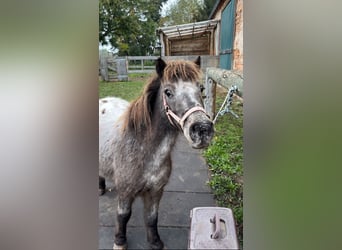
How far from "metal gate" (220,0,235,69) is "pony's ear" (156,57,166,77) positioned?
18 cm

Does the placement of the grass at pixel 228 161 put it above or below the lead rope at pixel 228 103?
below

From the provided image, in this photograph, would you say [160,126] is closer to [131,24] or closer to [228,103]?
Answer: [228,103]

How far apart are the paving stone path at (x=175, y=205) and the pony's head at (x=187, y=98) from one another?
56 mm

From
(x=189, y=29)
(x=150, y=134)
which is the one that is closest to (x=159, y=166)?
(x=150, y=134)

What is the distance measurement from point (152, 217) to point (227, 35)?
24.6 inches

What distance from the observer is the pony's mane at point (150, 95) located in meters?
0.90

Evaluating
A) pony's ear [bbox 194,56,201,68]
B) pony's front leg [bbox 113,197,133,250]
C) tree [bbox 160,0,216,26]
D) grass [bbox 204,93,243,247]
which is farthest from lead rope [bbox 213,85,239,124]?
pony's front leg [bbox 113,197,133,250]

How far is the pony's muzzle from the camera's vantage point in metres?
0.89


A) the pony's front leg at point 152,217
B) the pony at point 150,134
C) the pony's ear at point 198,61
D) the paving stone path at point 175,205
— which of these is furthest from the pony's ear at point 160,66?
the pony's front leg at point 152,217

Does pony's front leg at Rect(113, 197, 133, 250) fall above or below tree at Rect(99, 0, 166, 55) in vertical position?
below

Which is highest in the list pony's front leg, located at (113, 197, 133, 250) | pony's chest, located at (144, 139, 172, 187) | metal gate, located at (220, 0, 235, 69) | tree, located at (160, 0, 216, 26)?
tree, located at (160, 0, 216, 26)

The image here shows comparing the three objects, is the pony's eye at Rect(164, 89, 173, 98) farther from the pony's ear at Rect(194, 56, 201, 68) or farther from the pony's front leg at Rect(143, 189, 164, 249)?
the pony's front leg at Rect(143, 189, 164, 249)

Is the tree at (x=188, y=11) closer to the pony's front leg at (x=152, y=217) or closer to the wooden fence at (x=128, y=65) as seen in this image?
the wooden fence at (x=128, y=65)
